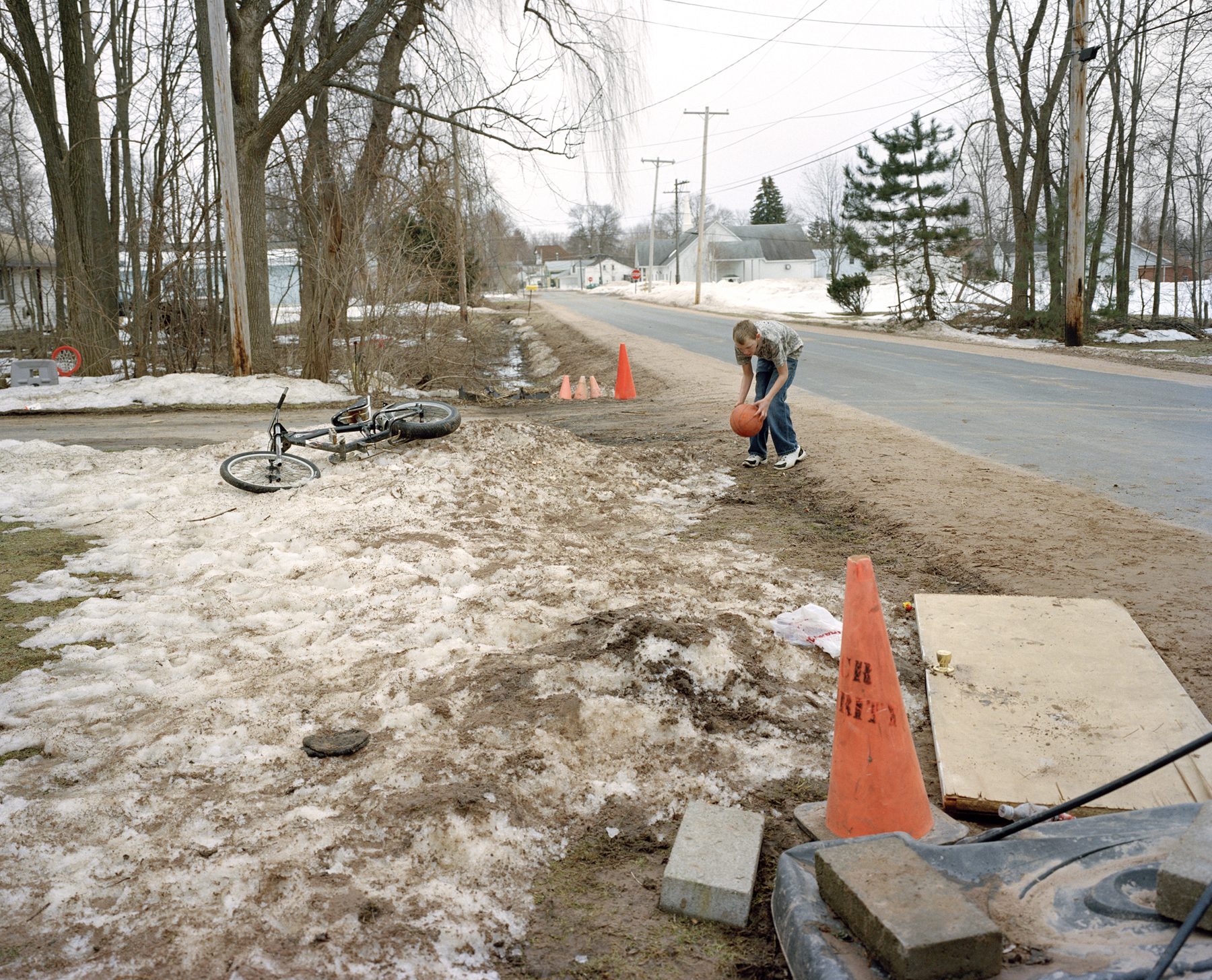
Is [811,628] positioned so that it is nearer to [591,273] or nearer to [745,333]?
[745,333]

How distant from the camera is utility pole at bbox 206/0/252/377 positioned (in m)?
12.7

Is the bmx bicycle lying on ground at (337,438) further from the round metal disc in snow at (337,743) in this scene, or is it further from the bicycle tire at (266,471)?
the round metal disc in snow at (337,743)

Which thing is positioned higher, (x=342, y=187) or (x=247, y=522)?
(x=342, y=187)

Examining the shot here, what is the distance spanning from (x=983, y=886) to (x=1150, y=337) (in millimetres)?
23269

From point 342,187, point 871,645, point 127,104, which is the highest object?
point 127,104

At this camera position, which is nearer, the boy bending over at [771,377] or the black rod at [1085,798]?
the black rod at [1085,798]

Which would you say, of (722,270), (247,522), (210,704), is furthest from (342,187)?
(722,270)

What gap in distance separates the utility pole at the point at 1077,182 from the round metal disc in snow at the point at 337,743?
20.0 metres

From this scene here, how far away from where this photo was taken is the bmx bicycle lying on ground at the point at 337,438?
7.38 m

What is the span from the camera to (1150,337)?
69.8ft

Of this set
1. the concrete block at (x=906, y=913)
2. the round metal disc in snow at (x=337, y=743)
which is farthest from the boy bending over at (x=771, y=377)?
the concrete block at (x=906, y=913)

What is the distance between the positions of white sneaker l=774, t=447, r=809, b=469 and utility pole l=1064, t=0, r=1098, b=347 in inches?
566

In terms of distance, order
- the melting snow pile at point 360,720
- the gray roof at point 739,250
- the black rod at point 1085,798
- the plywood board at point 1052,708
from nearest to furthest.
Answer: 1. the black rod at point 1085,798
2. the melting snow pile at point 360,720
3. the plywood board at point 1052,708
4. the gray roof at point 739,250

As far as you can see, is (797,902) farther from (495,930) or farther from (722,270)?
(722,270)
